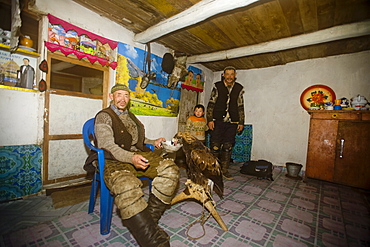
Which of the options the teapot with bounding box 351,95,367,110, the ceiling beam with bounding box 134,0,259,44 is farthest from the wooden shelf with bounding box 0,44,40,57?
the teapot with bounding box 351,95,367,110

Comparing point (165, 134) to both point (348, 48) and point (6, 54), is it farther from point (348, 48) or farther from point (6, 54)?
point (348, 48)

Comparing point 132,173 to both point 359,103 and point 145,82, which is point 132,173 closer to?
point 145,82

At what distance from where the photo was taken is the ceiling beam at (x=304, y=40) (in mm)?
2776

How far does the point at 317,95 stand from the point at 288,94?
655mm

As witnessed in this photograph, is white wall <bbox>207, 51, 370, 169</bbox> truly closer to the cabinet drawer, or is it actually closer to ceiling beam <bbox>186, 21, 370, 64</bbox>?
the cabinet drawer

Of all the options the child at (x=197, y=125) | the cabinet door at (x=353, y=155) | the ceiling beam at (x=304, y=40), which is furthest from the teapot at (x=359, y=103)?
the child at (x=197, y=125)

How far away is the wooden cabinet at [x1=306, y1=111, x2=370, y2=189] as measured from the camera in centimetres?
325

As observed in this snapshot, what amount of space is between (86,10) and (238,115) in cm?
360

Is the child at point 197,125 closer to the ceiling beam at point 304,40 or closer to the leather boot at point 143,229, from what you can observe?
the ceiling beam at point 304,40

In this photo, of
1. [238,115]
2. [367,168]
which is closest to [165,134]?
[238,115]

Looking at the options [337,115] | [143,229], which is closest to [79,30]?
[143,229]

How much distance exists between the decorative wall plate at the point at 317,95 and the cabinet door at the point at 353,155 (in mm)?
1107

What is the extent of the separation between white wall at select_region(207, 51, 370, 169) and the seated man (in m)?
3.94

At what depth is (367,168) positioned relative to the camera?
321 cm
